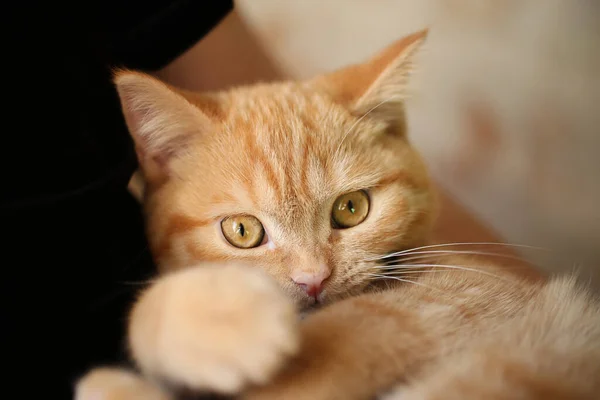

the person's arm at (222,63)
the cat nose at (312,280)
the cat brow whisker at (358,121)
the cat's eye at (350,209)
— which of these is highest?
the person's arm at (222,63)

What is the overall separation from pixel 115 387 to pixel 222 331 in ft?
0.73

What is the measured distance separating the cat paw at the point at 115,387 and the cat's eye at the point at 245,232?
0.99 feet

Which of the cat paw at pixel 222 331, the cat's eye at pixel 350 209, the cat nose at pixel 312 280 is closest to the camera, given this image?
the cat paw at pixel 222 331

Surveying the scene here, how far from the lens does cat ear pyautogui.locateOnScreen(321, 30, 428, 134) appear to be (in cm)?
98

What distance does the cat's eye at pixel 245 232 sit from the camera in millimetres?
871

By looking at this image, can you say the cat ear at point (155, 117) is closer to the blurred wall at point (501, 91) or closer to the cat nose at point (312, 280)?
the cat nose at point (312, 280)

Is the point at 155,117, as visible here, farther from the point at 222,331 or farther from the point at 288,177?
the point at 222,331

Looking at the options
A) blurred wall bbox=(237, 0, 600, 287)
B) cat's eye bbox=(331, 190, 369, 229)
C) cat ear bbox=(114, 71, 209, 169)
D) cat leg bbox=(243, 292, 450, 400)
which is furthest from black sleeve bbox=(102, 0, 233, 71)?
blurred wall bbox=(237, 0, 600, 287)

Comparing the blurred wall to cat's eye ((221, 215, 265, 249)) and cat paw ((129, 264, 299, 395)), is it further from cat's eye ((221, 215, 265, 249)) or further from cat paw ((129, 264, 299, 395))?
cat paw ((129, 264, 299, 395))

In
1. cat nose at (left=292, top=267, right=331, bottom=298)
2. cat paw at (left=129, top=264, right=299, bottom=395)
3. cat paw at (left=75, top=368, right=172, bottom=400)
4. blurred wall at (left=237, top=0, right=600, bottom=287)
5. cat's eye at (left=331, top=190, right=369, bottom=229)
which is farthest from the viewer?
blurred wall at (left=237, top=0, right=600, bottom=287)

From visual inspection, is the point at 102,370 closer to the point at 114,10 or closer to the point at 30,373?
the point at 30,373

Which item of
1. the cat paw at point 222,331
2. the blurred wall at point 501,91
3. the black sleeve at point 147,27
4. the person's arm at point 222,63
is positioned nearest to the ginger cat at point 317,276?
the cat paw at point 222,331

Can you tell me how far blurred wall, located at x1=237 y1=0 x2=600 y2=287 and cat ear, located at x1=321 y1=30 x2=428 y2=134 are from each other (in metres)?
0.53

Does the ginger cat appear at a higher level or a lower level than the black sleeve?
lower
